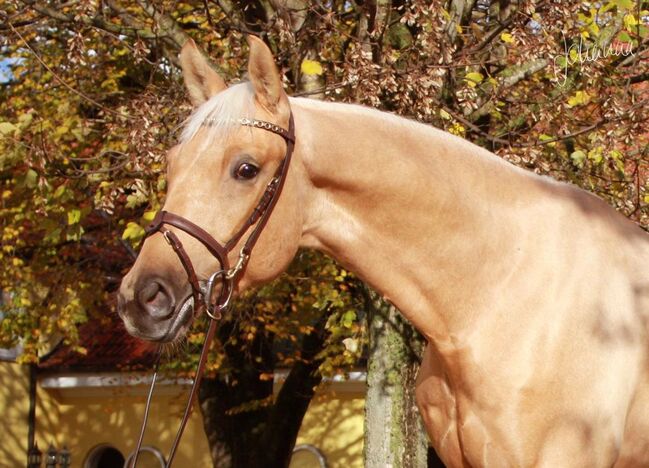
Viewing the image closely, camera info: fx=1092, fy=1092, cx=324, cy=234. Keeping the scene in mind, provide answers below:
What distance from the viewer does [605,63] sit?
28.1 ft

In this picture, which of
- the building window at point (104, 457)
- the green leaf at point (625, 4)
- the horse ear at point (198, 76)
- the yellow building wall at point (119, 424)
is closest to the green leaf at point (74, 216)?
the green leaf at point (625, 4)

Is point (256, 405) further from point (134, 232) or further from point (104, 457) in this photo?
point (104, 457)

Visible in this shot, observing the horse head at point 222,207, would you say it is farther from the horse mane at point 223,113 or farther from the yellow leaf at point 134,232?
the yellow leaf at point 134,232

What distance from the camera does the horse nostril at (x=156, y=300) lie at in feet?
11.7

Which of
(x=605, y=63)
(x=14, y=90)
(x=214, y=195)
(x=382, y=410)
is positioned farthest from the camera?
(x=14, y=90)

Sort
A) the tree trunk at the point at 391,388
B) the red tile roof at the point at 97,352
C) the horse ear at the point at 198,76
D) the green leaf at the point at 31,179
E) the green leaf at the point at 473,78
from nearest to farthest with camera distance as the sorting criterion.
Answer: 1. the horse ear at the point at 198,76
2. the tree trunk at the point at 391,388
3. the green leaf at the point at 473,78
4. the green leaf at the point at 31,179
5. the red tile roof at the point at 97,352

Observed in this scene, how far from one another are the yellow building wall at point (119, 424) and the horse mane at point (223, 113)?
1547cm

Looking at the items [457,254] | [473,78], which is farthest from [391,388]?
[457,254]

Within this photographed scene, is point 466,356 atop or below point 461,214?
below

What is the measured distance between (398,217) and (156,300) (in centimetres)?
97

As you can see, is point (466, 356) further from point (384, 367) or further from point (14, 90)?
point (14, 90)

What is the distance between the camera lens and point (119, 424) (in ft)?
72.1

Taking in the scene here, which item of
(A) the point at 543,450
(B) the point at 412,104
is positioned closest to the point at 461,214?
(A) the point at 543,450

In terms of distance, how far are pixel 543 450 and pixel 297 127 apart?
4.70 ft
